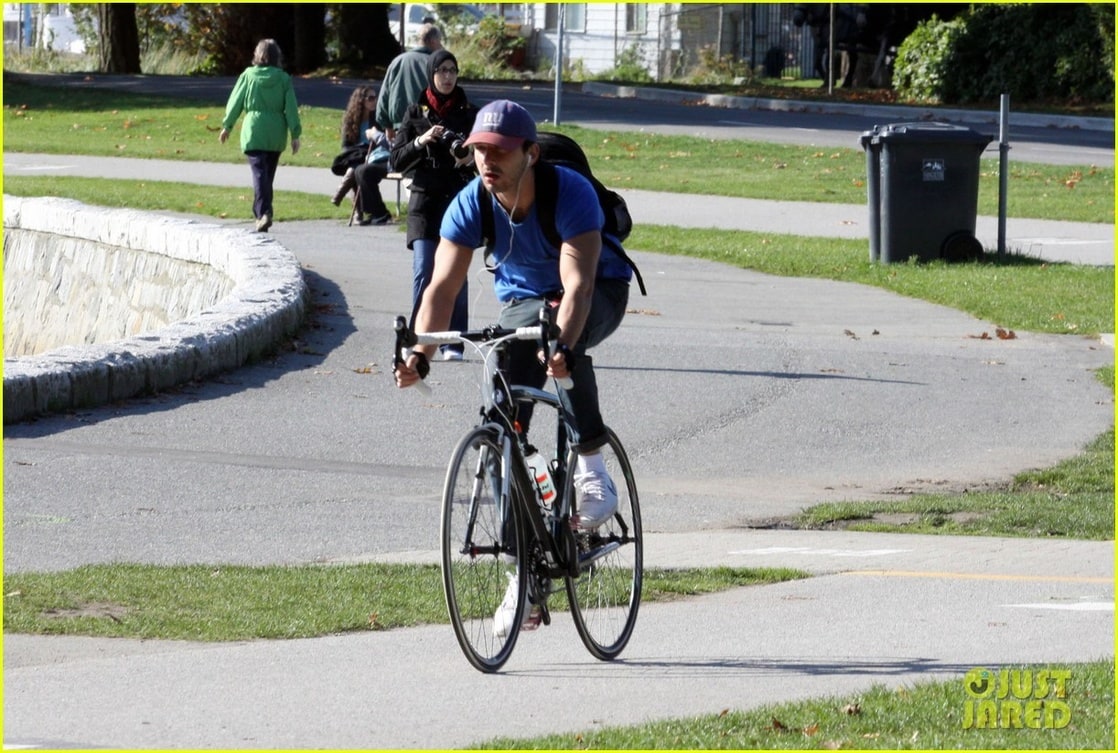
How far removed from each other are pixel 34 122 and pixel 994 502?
25553mm

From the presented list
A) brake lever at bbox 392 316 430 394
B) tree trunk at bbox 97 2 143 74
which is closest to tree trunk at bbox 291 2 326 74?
tree trunk at bbox 97 2 143 74

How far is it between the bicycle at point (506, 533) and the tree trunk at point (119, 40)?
38622mm

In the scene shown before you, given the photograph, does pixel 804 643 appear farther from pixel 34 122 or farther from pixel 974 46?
pixel 974 46

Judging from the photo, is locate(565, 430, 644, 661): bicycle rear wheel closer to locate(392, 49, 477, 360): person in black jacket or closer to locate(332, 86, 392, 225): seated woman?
locate(392, 49, 477, 360): person in black jacket

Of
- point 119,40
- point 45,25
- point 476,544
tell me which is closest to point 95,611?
point 476,544

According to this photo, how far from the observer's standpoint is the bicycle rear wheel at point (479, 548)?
5496 mm

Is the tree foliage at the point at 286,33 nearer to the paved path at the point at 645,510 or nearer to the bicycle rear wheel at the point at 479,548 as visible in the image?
the paved path at the point at 645,510

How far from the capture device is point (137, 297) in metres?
17.6

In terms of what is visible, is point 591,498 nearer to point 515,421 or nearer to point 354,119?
point 515,421

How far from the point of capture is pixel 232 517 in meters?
8.38

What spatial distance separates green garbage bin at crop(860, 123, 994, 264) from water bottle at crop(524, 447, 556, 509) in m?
11.9

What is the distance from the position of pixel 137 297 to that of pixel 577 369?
12.3m

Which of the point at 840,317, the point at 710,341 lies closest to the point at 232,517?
the point at 710,341

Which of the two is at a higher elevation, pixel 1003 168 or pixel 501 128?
pixel 501 128
